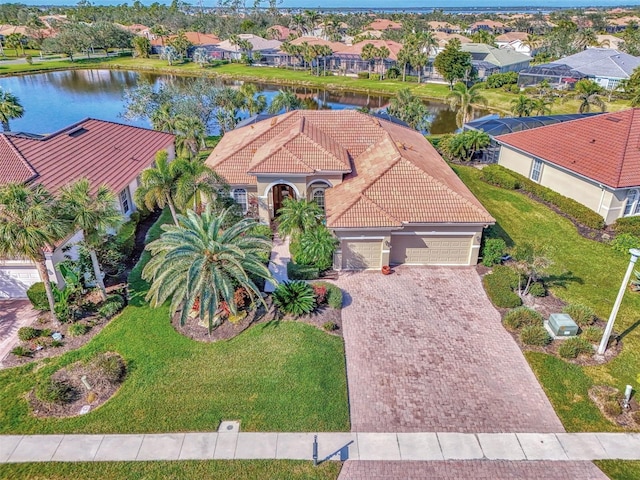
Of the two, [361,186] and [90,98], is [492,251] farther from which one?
[90,98]

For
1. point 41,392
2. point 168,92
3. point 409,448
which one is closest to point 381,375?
point 409,448

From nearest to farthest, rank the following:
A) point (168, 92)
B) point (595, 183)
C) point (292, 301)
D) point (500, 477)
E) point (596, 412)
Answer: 1. point (500, 477)
2. point (596, 412)
3. point (292, 301)
4. point (595, 183)
5. point (168, 92)

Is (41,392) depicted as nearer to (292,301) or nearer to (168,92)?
(292,301)

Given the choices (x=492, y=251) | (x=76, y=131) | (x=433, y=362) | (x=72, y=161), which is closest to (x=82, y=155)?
(x=72, y=161)

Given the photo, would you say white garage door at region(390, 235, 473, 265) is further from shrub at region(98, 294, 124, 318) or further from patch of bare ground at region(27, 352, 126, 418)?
patch of bare ground at region(27, 352, 126, 418)

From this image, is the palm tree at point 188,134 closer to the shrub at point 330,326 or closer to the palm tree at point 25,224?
the palm tree at point 25,224

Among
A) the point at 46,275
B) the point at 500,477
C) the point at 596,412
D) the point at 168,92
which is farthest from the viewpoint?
the point at 168,92

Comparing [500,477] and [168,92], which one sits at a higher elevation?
[168,92]
